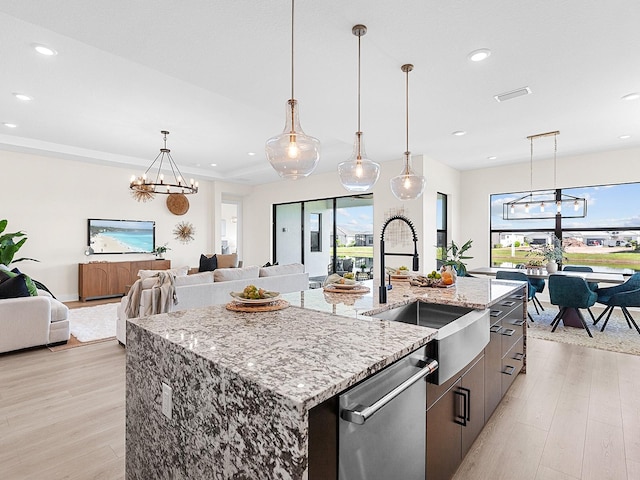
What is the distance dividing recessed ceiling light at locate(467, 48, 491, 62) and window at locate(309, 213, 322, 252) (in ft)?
17.9

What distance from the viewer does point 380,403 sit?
1019 mm

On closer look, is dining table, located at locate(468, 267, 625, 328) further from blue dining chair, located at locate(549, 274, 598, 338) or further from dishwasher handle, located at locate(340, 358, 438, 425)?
dishwasher handle, located at locate(340, 358, 438, 425)

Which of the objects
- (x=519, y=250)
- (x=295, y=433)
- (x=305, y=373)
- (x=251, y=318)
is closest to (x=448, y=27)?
(x=251, y=318)

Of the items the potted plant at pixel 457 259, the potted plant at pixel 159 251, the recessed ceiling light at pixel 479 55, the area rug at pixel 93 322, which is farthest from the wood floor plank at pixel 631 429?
the potted plant at pixel 159 251

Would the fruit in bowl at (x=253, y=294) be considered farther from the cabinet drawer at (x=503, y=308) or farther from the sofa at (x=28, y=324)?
the sofa at (x=28, y=324)

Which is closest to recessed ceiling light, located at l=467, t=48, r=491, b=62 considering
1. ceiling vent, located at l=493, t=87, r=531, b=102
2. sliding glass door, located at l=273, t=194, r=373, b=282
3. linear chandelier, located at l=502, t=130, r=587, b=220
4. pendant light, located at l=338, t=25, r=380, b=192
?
ceiling vent, located at l=493, t=87, r=531, b=102

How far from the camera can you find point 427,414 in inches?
56.2

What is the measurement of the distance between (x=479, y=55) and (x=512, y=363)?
8.23 feet

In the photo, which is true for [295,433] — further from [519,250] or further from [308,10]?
[519,250]

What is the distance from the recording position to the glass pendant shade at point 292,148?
6.95 ft

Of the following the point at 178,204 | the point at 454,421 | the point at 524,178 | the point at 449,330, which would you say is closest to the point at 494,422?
the point at 454,421

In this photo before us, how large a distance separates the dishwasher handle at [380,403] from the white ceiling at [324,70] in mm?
2165

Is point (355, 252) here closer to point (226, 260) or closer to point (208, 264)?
point (226, 260)

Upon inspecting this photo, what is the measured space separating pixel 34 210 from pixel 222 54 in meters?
5.70
